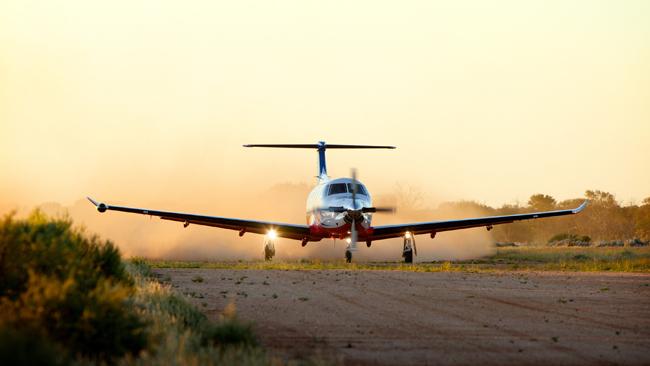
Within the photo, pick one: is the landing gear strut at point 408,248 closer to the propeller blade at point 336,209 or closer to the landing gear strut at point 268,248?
the propeller blade at point 336,209

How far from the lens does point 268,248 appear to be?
164ft

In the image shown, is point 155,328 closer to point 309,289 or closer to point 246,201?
point 309,289

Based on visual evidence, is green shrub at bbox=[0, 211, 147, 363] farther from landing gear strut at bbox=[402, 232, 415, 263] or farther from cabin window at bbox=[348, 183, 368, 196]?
landing gear strut at bbox=[402, 232, 415, 263]

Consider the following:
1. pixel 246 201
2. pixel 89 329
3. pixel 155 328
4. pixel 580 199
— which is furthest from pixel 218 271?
pixel 580 199

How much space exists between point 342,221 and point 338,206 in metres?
0.77

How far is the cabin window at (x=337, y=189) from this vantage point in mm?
44406

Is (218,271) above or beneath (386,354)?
above

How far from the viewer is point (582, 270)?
125ft

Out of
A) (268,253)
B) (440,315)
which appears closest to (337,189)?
(268,253)

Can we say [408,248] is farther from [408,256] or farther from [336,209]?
[336,209]

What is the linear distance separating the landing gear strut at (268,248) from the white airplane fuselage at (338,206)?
4.35 meters

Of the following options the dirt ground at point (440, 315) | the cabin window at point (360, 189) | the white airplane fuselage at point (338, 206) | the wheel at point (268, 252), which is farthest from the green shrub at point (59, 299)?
the wheel at point (268, 252)

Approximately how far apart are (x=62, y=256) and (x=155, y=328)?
1.75 m

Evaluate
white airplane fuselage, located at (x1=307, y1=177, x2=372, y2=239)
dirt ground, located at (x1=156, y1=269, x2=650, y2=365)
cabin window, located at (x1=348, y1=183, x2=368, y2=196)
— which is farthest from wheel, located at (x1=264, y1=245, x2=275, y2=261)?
dirt ground, located at (x1=156, y1=269, x2=650, y2=365)
